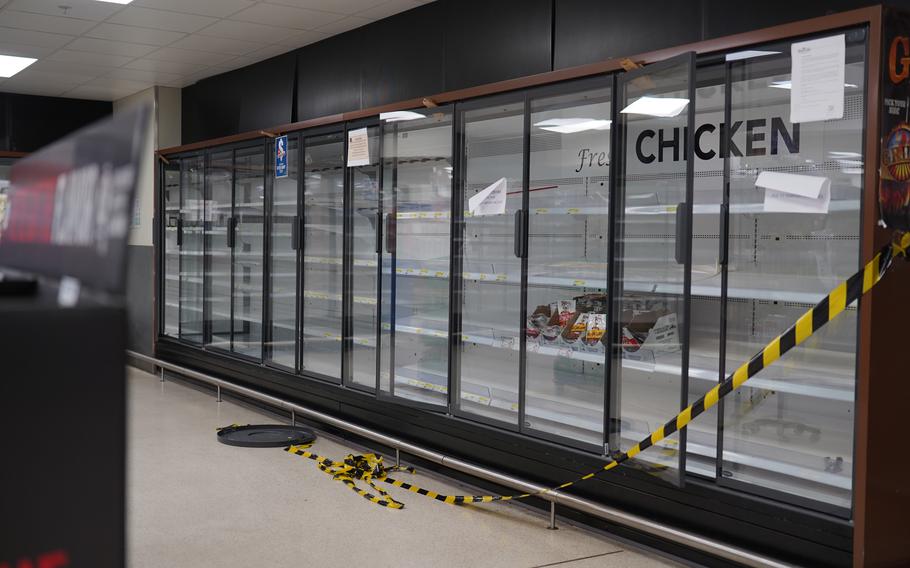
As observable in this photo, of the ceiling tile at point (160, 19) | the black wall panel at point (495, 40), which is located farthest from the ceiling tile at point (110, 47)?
the black wall panel at point (495, 40)

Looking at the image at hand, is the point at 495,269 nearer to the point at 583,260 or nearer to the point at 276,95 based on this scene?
the point at 583,260

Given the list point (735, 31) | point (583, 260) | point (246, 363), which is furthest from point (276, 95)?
point (735, 31)

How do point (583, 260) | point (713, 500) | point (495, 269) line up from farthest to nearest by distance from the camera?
point (495, 269) → point (583, 260) → point (713, 500)

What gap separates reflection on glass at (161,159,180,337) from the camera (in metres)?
8.52

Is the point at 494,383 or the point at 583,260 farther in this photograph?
the point at 494,383

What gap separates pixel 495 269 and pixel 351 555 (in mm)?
1840

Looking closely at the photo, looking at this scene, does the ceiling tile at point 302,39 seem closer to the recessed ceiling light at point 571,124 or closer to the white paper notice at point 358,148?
the white paper notice at point 358,148

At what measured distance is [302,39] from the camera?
250 inches

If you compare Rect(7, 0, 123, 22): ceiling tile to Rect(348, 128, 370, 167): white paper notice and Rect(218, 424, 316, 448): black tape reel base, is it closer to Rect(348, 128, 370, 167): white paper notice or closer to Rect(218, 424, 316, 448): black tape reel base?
Rect(348, 128, 370, 167): white paper notice

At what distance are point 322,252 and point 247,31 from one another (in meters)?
1.66

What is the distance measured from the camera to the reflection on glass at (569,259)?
13.6ft

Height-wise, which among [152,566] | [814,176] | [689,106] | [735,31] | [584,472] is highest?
[735,31]

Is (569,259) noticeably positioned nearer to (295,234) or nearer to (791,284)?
(791,284)

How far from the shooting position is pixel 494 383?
4.84m
